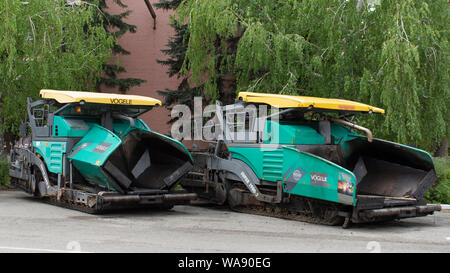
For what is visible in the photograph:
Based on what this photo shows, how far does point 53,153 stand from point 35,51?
14.9 ft

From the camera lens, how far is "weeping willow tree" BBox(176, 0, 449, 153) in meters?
12.2

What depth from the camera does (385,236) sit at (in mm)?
8758

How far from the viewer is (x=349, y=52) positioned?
14.0m

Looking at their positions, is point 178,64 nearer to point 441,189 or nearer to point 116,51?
point 116,51

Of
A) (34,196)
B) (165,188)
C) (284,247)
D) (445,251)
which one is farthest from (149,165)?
(445,251)

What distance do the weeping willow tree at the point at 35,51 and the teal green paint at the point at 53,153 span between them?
316 cm

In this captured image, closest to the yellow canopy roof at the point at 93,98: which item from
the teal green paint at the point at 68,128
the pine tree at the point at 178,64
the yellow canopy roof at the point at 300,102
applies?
the teal green paint at the point at 68,128

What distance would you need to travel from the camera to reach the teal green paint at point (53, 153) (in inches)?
450

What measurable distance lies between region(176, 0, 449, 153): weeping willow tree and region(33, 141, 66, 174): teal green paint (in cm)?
572

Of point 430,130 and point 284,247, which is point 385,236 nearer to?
point 284,247

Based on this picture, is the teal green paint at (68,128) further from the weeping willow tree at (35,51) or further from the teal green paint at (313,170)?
the teal green paint at (313,170)

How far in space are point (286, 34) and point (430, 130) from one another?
4628 millimetres

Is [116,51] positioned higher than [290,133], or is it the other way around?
[116,51]

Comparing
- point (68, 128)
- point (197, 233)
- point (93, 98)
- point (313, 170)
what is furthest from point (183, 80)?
point (197, 233)
